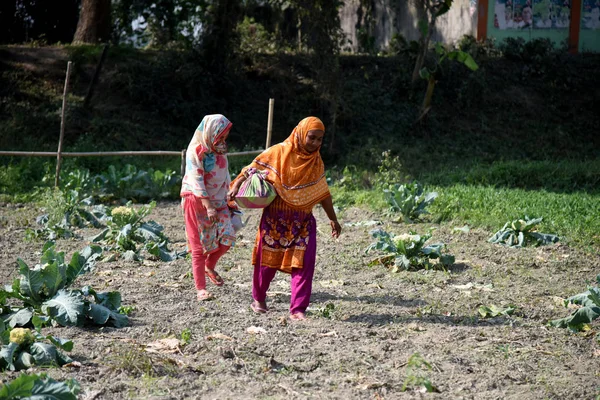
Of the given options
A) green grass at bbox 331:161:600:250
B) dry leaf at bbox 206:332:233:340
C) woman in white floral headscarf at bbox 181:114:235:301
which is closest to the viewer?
dry leaf at bbox 206:332:233:340

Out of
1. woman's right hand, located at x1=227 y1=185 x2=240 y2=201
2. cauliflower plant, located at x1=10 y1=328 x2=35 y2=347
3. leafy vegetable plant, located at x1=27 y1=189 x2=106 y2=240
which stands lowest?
leafy vegetable plant, located at x1=27 y1=189 x2=106 y2=240

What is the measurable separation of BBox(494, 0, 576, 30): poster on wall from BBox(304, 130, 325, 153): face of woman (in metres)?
15.5

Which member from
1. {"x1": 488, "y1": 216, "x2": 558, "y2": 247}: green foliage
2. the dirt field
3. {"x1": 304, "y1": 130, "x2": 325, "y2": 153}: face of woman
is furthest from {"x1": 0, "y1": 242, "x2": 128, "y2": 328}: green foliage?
{"x1": 488, "y1": 216, "x2": 558, "y2": 247}: green foliage

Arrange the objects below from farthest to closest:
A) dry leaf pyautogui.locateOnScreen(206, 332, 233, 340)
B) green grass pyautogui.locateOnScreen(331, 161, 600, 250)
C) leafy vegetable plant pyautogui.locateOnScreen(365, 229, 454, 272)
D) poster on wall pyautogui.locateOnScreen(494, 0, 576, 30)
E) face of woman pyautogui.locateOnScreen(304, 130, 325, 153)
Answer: poster on wall pyautogui.locateOnScreen(494, 0, 576, 30) < green grass pyautogui.locateOnScreen(331, 161, 600, 250) < leafy vegetable plant pyautogui.locateOnScreen(365, 229, 454, 272) < face of woman pyautogui.locateOnScreen(304, 130, 325, 153) < dry leaf pyautogui.locateOnScreen(206, 332, 233, 340)

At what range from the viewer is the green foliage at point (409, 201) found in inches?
383

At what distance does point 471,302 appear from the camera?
20.9 feet

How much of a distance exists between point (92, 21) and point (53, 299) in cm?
1499

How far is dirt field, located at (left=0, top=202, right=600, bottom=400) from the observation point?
4.43 m

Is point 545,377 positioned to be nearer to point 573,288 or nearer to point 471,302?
point 471,302

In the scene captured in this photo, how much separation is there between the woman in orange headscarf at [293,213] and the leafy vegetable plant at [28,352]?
1.84 meters

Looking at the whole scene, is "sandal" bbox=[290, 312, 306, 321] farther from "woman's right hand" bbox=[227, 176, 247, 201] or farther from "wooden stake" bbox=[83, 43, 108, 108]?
"wooden stake" bbox=[83, 43, 108, 108]

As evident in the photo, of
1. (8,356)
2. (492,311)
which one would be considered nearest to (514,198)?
(492,311)

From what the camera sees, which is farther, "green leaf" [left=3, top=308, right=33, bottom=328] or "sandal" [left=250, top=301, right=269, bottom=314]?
"sandal" [left=250, top=301, right=269, bottom=314]

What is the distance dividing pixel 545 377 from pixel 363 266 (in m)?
3.26
